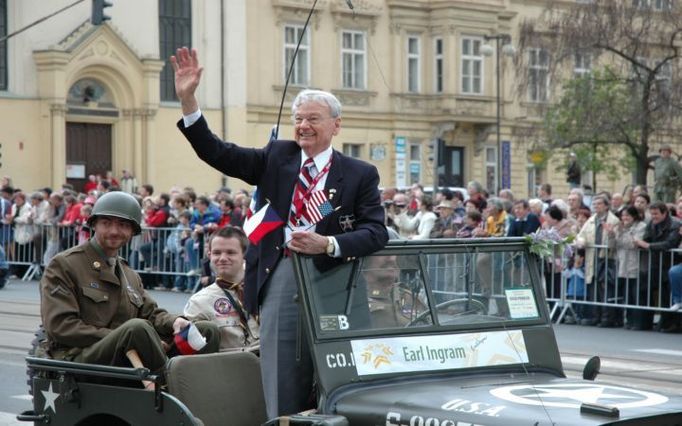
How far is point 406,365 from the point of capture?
5.61 m

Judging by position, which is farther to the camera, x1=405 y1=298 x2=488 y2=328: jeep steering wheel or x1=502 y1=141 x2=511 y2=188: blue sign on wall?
x1=502 y1=141 x2=511 y2=188: blue sign on wall

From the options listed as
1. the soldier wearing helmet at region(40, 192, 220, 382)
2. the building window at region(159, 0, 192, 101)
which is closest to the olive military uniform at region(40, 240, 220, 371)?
the soldier wearing helmet at region(40, 192, 220, 382)

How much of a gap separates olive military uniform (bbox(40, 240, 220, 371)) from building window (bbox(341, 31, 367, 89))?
133 feet

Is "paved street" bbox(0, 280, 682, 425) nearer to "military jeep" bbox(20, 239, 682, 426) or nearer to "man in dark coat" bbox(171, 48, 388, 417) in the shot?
"military jeep" bbox(20, 239, 682, 426)

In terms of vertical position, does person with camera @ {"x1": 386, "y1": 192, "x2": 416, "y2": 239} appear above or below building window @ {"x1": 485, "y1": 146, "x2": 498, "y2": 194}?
below

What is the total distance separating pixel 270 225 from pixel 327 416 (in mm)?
943

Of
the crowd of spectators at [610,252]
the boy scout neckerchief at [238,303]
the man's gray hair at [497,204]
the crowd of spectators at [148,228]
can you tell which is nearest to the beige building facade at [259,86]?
the crowd of spectators at [148,228]

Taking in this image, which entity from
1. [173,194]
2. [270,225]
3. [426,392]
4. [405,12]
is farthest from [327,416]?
[405,12]

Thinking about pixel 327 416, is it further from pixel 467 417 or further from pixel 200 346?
pixel 200 346

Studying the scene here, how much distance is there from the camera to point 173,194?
23578 millimetres

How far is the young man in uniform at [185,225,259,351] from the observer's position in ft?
22.2

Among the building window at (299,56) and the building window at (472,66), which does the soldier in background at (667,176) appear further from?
the building window at (472,66)

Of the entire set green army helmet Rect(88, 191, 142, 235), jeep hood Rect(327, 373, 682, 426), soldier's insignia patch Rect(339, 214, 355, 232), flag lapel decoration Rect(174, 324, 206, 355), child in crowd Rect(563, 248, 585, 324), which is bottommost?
child in crowd Rect(563, 248, 585, 324)

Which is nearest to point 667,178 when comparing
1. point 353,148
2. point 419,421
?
point 419,421
